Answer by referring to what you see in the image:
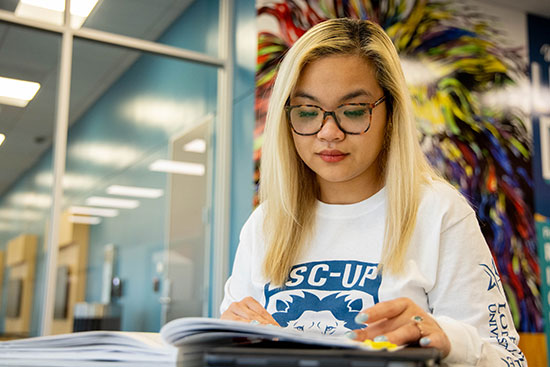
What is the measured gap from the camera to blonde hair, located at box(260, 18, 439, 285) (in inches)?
37.1

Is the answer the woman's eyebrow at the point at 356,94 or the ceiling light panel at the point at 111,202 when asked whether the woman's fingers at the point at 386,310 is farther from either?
the ceiling light panel at the point at 111,202

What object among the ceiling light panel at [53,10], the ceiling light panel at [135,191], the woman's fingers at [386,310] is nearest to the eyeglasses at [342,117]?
the woman's fingers at [386,310]

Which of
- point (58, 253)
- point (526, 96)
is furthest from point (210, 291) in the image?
point (526, 96)

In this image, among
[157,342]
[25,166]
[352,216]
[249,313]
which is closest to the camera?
[157,342]

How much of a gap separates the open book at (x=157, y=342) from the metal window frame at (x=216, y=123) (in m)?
2.81

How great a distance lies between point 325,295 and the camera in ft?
3.02

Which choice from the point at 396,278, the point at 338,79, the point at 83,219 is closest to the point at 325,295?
the point at 396,278

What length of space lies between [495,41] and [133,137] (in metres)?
2.47

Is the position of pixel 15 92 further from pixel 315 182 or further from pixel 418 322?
pixel 418 322

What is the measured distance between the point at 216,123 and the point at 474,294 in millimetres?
3272

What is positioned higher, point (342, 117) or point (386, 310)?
point (342, 117)

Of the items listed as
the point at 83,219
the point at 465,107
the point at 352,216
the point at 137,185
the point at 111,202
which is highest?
the point at 465,107

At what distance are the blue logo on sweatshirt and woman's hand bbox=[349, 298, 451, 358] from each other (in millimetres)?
215

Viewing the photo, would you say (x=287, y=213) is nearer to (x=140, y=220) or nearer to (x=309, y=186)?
(x=309, y=186)
